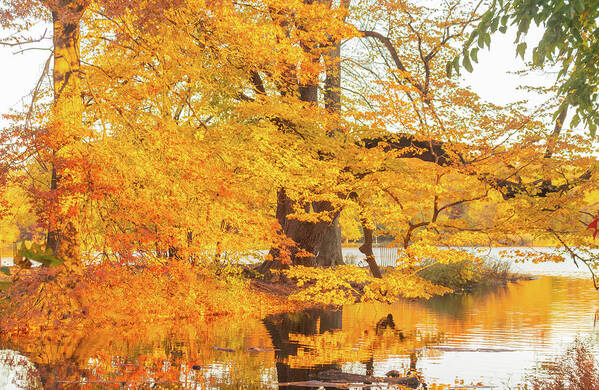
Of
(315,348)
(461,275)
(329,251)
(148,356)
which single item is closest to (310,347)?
(315,348)

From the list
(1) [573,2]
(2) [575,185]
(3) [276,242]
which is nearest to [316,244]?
(3) [276,242]

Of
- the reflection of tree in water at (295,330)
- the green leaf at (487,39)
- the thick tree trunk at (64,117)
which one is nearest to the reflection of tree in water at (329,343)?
the reflection of tree in water at (295,330)

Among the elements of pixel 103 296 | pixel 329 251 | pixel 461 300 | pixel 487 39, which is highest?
pixel 487 39

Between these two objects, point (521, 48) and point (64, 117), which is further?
point (64, 117)

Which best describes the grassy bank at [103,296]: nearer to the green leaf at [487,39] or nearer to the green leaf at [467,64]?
the green leaf at [467,64]

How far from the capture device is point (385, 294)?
1748 centimetres

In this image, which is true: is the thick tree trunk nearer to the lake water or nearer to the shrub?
the lake water

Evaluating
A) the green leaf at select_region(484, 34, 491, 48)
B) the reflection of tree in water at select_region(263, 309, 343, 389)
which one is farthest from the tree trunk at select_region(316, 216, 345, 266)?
the green leaf at select_region(484, 34, 491, 48)

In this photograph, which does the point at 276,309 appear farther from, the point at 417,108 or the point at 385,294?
the point at 417,108

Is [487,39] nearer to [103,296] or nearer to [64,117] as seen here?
[64,117]

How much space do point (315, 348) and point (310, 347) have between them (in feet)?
0.44

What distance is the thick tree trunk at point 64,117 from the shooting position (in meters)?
11.5

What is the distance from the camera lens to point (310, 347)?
12.0 meters

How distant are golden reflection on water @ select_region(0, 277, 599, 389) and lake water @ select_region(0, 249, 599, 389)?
2 centimetres
